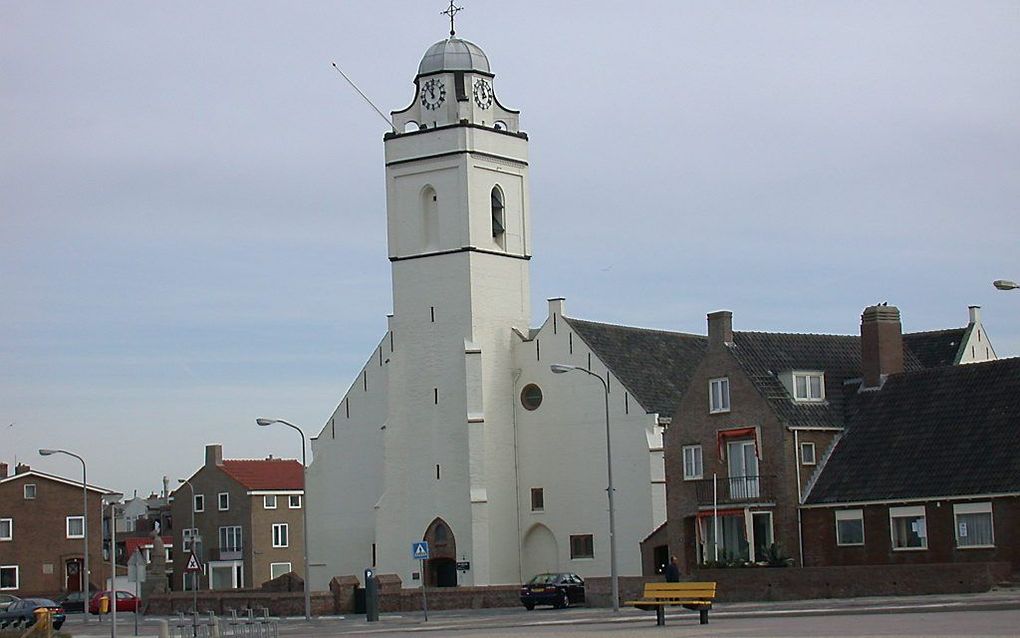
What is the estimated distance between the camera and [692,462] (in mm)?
67938

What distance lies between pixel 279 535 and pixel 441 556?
39.7 metres

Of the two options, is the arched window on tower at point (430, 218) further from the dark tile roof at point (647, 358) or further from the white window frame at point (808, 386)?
the white window frame at point (808, 386)

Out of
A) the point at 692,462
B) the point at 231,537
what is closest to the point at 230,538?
the point at 231,537

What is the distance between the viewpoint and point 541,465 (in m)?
82.1

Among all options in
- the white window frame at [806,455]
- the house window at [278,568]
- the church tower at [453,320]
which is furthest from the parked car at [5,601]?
the house window at [278,568]

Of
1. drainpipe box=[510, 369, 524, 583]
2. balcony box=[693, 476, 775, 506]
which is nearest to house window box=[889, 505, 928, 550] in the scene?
balcony box=[693, 476, 775, 506]

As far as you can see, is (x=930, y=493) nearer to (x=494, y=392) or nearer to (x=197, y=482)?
(x=494, y=392)

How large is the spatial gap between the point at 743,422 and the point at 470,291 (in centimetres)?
2070

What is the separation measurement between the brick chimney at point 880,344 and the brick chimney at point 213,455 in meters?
64.5

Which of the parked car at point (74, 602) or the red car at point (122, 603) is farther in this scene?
the red car at point (122, 603)

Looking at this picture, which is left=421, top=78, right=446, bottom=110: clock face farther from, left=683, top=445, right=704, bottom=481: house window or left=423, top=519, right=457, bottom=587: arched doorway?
left=683, top=445, right=704, bottom=481: house window

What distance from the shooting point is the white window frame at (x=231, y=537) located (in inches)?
4663

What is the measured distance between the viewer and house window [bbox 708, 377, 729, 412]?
66.3 m

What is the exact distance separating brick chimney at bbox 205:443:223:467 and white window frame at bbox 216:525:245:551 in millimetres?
4540
